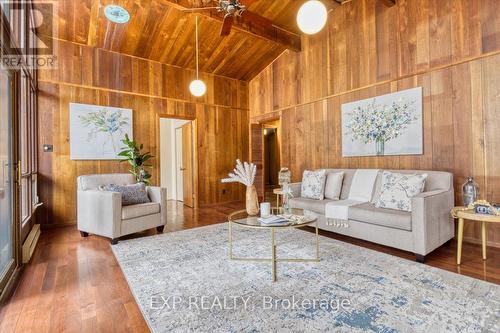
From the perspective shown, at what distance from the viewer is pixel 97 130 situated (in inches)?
183

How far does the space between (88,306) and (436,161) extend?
13.3 ft

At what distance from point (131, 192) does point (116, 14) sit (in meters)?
2.72

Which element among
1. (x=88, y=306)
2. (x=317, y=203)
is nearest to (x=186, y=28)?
(x=317, y=203)

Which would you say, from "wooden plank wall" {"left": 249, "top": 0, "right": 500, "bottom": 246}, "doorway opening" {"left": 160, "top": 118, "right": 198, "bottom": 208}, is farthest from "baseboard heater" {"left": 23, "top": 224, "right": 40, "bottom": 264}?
"wooden plank wall" {"left": 249, "top": 0, "right": 500, "bottom": 246}

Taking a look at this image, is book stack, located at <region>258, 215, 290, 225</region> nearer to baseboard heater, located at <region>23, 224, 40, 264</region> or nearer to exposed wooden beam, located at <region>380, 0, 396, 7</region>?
baseboard heater, located at <region>23, 224, 40, 264</region>

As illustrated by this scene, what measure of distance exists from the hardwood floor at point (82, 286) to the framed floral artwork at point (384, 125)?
143 cm

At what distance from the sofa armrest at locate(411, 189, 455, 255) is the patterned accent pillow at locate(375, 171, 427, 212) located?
0.65 feet

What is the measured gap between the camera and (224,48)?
523cm

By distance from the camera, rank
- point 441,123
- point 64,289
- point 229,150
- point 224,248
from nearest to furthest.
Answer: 1. point 64,289
2. point 224,248
3. point 441,123
4. point 229,150

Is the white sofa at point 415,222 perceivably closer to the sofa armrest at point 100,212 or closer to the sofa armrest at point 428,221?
the sofa armrest at point 428,221

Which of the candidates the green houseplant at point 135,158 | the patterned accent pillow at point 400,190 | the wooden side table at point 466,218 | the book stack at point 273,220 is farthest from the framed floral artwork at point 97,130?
the wooden side table at point 466,218

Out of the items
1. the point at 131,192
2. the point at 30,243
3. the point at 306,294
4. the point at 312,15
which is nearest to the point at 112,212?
the point at 131,192

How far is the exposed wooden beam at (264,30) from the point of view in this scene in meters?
3.61

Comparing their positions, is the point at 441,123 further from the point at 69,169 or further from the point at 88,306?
the point at 69,169
